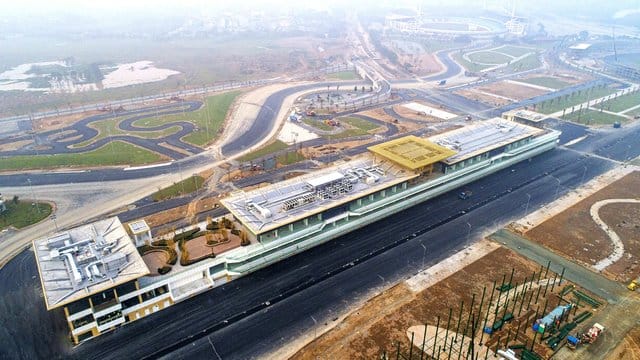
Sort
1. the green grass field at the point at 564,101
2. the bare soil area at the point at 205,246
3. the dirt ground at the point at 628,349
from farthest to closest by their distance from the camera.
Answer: the green grass field at the point at 564,101, the bare soil area at the point at 205,246, the dirt ground at the point at 628,349

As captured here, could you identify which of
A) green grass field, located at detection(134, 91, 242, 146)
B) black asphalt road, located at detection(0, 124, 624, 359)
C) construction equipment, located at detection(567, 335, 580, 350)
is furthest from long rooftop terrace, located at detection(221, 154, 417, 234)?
green grass field, located at detection(134, 91, 242, 146)

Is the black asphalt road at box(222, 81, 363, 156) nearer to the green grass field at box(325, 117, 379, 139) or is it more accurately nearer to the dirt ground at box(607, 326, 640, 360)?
the green grass field at box(325, 117, 379, 139)

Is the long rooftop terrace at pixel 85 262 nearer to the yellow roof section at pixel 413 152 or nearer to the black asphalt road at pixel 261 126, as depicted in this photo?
the black asphalt road at pixel 261 126

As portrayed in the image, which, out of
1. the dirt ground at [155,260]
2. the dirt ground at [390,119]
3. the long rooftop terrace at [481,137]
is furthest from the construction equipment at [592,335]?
the dirt ground at [390,119]

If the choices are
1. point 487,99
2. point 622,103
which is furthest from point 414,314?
point 622,103

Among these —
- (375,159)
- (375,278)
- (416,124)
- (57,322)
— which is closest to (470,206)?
(375,159)

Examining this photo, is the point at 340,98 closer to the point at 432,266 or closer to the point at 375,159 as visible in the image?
the point at 375,159
